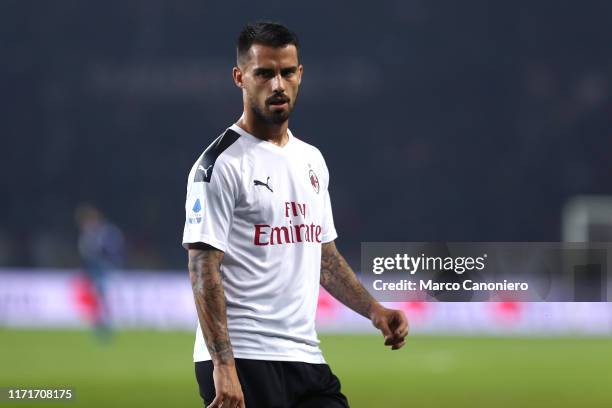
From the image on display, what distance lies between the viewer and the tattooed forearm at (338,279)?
11.6ft

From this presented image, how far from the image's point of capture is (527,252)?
57.8ft

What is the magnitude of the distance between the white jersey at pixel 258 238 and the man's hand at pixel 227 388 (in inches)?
5.0

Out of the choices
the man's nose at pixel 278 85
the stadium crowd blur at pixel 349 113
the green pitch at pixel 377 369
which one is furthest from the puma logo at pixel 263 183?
the stadium crowd blur at pixel 349 113

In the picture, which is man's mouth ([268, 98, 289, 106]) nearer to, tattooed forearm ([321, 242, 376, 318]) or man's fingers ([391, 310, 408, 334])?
tattooed forearm ([321, 242, 376, 318])

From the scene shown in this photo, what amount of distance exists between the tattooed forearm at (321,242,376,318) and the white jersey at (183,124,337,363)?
224 millimetres

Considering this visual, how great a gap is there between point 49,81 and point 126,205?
339 centimetres

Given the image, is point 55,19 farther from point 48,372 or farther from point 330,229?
point 330,229

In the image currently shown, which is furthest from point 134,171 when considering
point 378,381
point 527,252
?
point 378,381

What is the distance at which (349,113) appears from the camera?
789 inches

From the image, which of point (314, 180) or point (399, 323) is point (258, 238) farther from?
point (399, 323)

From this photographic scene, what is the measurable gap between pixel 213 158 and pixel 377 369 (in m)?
9.19

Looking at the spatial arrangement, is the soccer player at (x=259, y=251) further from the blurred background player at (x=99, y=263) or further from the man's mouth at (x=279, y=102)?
the blurred background player at (x=99, y=263)

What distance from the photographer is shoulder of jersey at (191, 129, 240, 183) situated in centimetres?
313

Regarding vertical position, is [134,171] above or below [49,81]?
below
